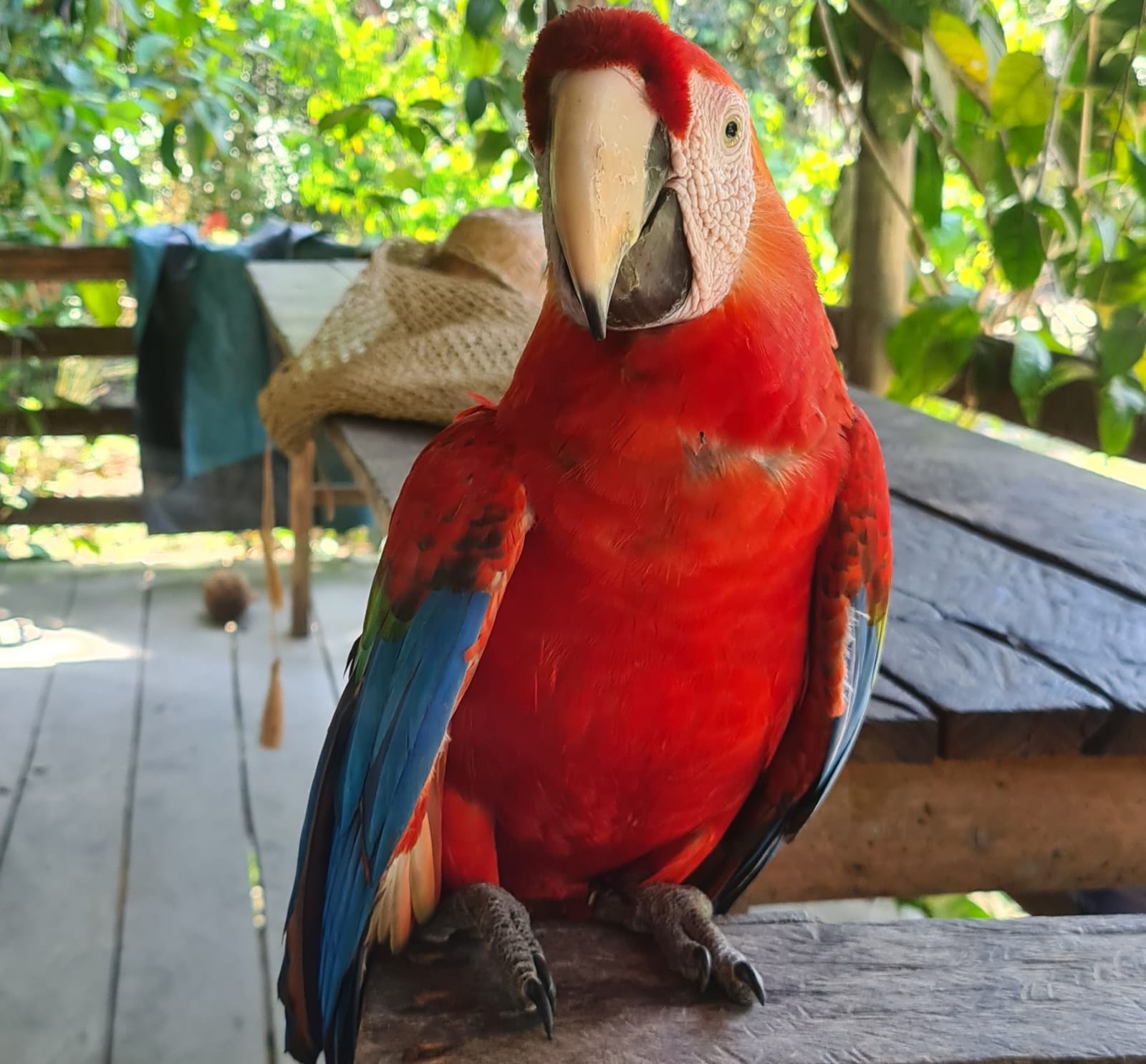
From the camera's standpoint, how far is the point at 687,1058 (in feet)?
1.65

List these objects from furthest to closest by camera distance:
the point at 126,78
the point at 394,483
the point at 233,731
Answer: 1. the point at 126,78
2. the point at 233,731
3. the point at 394,483

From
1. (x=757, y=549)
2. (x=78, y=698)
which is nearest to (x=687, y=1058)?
(x=757, y=549)

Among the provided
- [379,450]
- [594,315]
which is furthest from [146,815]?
[594,315]

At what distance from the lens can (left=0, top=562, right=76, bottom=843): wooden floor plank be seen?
186 cm

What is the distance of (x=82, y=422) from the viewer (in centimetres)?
270

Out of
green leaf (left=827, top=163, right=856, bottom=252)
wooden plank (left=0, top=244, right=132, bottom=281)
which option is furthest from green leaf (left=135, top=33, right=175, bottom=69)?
green leaf (left=827, top=163, right=856, bottom=252)

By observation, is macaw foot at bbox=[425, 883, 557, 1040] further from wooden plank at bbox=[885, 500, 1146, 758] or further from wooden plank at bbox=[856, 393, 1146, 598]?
wooden plank at bbox=[856, 393, 1146, 598]

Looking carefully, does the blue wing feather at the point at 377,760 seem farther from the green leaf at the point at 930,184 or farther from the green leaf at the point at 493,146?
the green leaf at the point at 493,146

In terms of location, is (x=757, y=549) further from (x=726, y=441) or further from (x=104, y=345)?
(x=104, y=345)

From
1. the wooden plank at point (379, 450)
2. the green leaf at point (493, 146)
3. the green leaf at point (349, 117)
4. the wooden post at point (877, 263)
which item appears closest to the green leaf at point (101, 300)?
the green leaf at point (349, 117)

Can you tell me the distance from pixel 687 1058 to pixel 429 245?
1.12m

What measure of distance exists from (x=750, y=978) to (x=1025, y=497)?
24.0 inches

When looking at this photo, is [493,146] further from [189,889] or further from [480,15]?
[189,889]

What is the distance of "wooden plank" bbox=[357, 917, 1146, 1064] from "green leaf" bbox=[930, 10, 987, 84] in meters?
0.85
